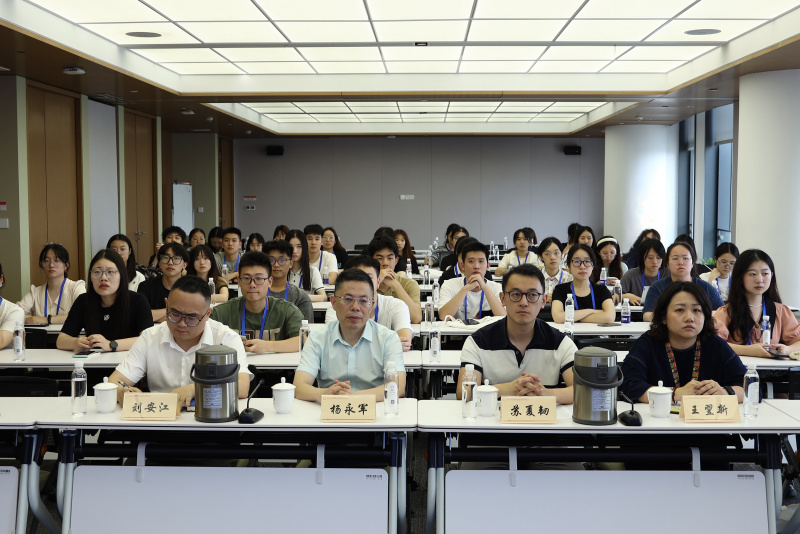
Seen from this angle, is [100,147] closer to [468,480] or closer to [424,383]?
Answer: [424,383]

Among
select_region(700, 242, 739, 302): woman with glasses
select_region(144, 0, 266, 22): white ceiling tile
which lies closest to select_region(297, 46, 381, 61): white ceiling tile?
select_region(144, 0, 266, 22): white ceiling tile

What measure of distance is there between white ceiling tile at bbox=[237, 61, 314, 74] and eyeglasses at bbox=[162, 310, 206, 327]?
6375mm

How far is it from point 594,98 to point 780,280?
3.48 meters

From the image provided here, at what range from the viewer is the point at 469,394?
3080 millimetres

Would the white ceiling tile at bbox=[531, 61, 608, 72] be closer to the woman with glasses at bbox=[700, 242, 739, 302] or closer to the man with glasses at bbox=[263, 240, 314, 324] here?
the woman with glasses at bbox=[700, 242, 739, 302]

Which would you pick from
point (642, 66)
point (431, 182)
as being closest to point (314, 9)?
point (642, 66)

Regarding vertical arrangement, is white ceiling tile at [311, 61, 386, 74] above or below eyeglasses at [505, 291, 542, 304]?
above

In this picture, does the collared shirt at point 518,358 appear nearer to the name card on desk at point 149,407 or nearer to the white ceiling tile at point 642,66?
the name card on desk at point 149,407

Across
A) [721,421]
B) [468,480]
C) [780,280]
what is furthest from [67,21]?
[780,280]

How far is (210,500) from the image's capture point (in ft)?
9.59

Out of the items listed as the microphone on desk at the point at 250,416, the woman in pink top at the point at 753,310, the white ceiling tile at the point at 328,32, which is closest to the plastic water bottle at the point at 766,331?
the woman in pink top at the point at 753,310

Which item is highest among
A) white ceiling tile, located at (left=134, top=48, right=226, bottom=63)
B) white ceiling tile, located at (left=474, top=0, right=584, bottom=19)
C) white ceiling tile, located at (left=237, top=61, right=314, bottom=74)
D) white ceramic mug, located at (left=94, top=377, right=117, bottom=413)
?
white ceiling tile, located at (left=237, top=61, right=314, bottom=74)

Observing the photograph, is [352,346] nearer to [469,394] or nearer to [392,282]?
[469,394]

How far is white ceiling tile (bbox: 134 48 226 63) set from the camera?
27.8 feet
